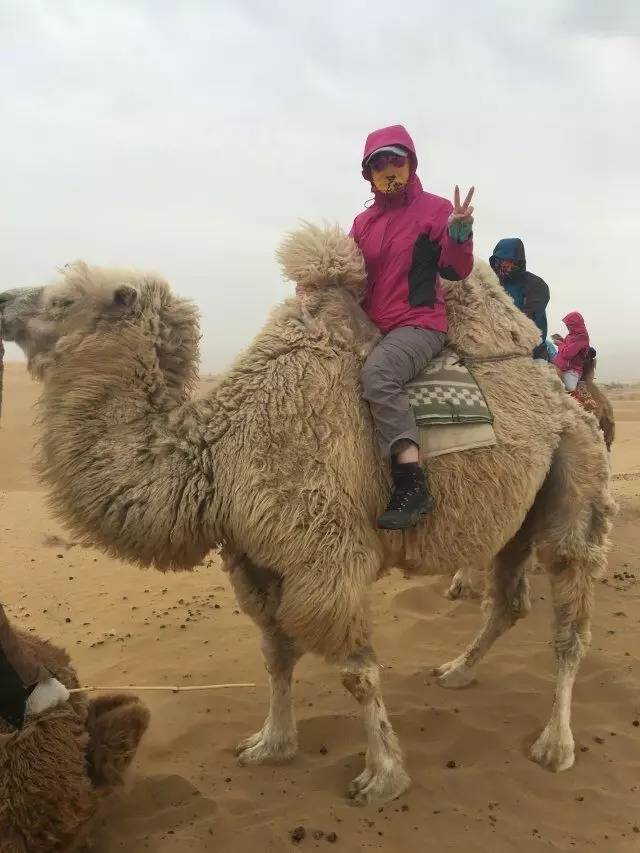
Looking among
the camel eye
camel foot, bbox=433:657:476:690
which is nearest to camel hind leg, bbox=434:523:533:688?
camel foot, bbox=433:657:476:690

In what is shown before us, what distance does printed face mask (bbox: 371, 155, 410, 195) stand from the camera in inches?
136

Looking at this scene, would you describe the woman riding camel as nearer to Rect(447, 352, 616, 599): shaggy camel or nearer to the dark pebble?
the dark pebble

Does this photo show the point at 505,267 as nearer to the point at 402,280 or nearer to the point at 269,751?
the point at 402,280

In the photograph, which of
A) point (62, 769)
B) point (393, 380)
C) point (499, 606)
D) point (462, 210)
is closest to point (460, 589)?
point (499, 606)

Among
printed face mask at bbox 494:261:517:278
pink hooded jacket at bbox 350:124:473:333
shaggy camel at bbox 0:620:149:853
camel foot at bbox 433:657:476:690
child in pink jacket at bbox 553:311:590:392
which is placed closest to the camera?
shaggy camel at bbox 0:620:149:853

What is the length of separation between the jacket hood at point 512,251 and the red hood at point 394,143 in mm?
2675

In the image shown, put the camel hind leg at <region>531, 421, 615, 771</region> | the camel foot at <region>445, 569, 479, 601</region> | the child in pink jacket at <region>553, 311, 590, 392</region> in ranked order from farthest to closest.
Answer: the child in pink jacket at <region>553, 311, 590, 392</region> → the camel foot at <region>445, 569, 479, 601</region> → the camel hind leg at <region>531, 421, 615, 771</region>

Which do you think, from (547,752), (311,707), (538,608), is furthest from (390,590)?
(547,752)

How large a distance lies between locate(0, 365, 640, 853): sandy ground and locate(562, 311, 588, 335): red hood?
2739mm

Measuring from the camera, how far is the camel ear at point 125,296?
296 cm

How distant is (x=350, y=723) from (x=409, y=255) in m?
2.75

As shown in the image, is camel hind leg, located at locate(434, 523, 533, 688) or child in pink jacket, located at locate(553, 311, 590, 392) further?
child in pink jacket, located at locate(553, 311, 590, 392)

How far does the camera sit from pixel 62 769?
7.77 feet

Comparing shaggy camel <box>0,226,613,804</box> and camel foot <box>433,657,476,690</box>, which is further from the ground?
shaggy camel <box>0,226,613,804</box>
